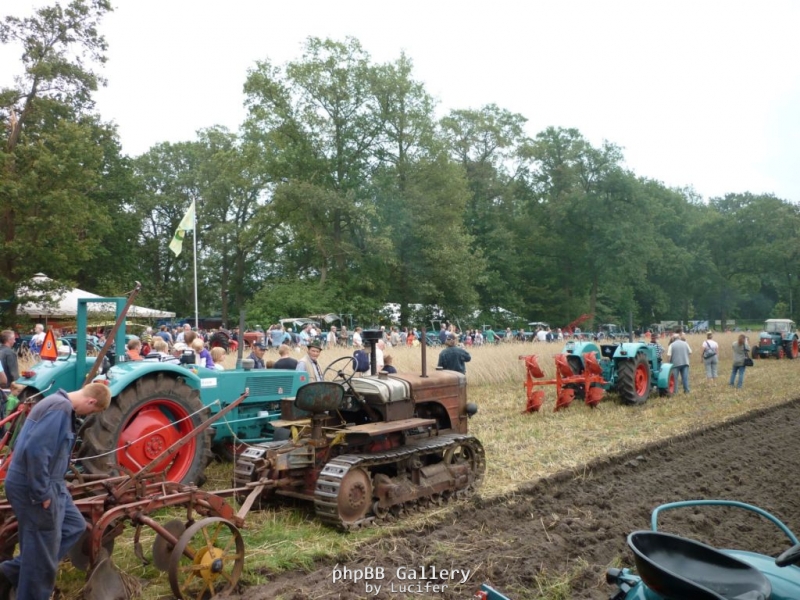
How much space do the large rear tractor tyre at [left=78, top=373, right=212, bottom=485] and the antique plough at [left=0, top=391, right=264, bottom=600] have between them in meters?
0.95

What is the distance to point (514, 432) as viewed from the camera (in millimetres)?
9227

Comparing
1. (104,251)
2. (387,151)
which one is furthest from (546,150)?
(104,251)

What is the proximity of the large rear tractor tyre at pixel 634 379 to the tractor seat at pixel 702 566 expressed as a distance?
964 centimetres

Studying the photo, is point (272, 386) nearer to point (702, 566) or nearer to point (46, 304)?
point (702, 566)

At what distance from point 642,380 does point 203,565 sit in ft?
32.8

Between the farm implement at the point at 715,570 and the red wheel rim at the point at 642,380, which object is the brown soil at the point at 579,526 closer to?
the farm implement at the point at 715,570

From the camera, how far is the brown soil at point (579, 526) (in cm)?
428

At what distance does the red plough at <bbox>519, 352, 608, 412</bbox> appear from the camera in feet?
35.7

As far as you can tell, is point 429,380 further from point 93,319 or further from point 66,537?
point 93,319

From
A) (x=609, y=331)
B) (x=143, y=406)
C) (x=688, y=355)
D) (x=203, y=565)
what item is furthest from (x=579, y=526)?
(x=609, y=331)

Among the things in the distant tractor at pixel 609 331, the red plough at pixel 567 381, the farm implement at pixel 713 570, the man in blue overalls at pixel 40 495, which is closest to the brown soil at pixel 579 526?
the man in blue overalls at pixel 40 495

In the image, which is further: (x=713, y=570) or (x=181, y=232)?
(x=181, y=232)

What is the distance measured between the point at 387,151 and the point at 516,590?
2589 cm

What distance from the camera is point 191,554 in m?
3.97
